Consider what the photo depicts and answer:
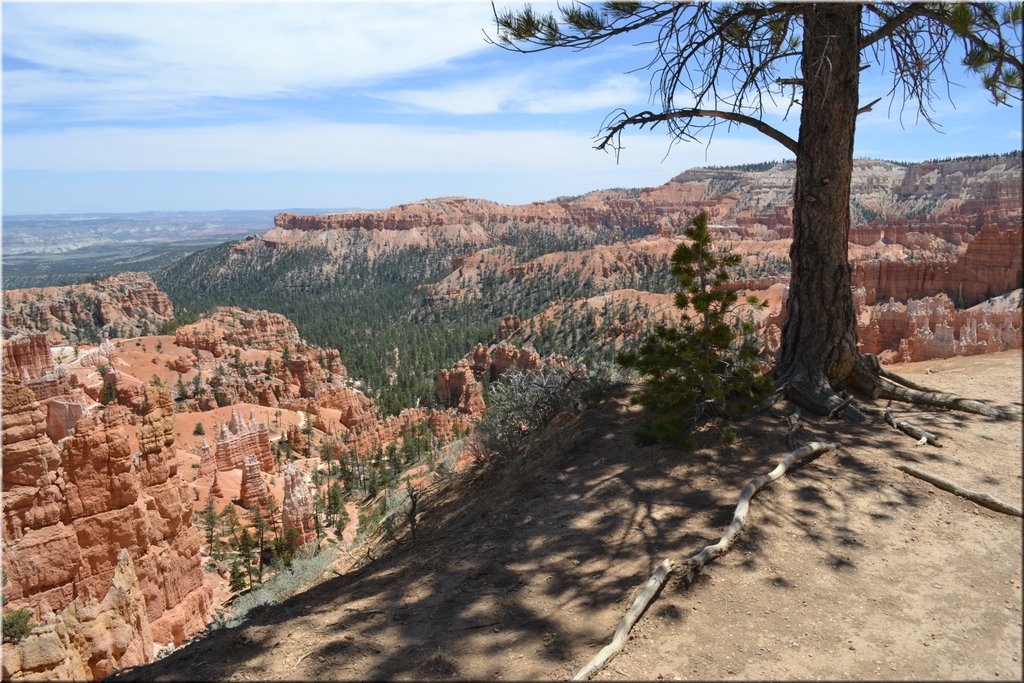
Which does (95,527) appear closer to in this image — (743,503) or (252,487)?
(252,487)

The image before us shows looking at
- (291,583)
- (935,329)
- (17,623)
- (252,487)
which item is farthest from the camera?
(935,329)

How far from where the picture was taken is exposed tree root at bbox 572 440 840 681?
2.81 metres

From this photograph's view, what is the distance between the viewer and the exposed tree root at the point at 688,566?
2.81m

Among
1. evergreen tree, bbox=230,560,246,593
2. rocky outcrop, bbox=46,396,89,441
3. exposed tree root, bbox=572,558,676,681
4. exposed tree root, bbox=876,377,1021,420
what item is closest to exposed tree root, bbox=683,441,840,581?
exposed tree root, bbox=572,558,676,681

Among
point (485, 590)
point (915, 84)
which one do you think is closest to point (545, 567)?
point (485, 590)

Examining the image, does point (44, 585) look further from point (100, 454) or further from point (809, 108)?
point (809, 108)

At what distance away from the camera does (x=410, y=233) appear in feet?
540

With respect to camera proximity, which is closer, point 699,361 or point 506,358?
point 699,361

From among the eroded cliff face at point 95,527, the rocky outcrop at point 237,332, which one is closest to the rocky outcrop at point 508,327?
the rocky outcrop at point 237,332

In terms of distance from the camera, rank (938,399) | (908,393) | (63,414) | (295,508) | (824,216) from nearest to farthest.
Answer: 1. (824,216)
2. (938,399)
3. (908,393)
4. (63,414)
5. (295,508)

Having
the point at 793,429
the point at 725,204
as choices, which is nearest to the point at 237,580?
the point at 793,429

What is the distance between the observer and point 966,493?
3.92 metres

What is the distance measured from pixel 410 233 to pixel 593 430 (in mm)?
164538

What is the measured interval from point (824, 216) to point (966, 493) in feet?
9.22
